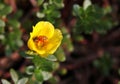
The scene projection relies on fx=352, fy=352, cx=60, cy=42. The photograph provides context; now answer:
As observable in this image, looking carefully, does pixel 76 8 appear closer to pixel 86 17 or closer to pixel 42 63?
pixel 86 17

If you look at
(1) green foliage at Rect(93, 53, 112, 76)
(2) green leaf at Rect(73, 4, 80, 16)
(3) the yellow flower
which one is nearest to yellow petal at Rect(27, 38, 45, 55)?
(3) the yellow flower

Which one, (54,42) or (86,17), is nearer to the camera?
(54,42)

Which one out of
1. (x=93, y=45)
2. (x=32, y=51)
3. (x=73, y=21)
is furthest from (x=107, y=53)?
(x=32, y=51)

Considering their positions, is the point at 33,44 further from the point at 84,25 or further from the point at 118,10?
the point at 118,10

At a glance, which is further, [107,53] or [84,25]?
[107,53]

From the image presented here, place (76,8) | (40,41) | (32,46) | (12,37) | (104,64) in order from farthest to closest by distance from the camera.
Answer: (104,64) → (12,37) → (76,8) → (40,41) → (32,46)

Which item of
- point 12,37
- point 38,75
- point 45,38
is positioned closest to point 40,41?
point 45,38

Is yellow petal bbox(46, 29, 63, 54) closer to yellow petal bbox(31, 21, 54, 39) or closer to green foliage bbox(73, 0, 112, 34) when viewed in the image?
yellow petal bbox(31, 21, 54, 39)
